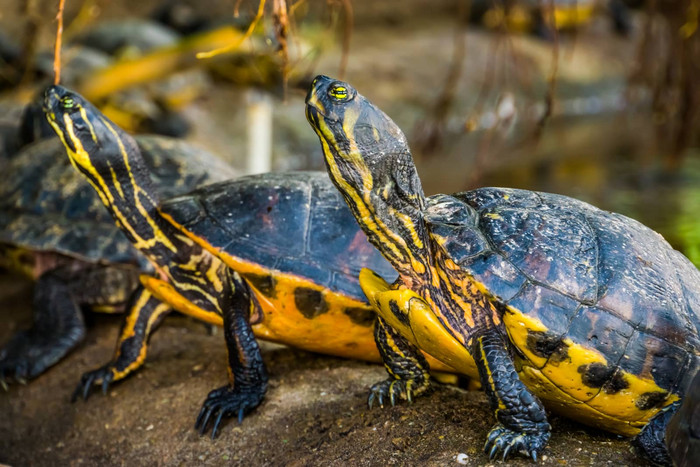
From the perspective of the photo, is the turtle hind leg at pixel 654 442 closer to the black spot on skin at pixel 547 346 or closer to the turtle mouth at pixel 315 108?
the black spot on skin at pixel 547 346

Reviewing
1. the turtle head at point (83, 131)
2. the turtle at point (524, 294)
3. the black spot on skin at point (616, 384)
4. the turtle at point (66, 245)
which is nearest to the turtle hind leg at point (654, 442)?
the turtle at point (524, 294)

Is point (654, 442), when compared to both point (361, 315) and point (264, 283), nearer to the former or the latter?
point (361, 315)

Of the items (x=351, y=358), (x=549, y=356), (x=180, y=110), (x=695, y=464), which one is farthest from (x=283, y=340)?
(x=180, y=110)

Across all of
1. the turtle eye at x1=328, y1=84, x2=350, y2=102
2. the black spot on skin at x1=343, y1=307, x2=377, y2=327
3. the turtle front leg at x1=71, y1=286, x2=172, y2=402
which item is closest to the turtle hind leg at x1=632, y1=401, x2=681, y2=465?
the black spot on skin at x1=343, y1=307, x2=377, y2=327

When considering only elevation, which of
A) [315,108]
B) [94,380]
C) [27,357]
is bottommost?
[27,357]

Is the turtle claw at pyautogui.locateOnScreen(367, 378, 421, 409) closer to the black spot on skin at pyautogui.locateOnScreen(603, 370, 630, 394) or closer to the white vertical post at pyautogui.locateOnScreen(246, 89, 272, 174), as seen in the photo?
the black spot on skin at pyautogui.locateOnScreen(603, 370, 630, 394)

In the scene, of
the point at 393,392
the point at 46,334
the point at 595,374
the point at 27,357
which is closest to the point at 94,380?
the point at 27,357
